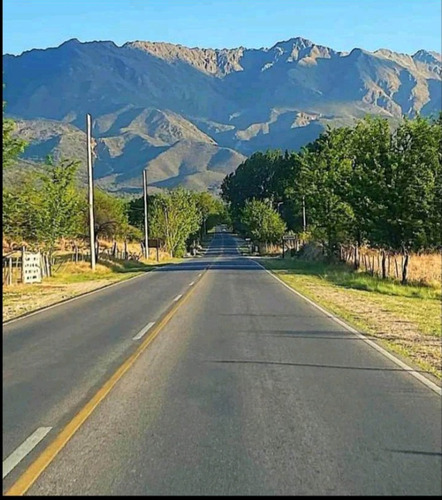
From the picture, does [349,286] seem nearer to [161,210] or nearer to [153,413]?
[153,413]

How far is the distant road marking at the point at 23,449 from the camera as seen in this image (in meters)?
7.16

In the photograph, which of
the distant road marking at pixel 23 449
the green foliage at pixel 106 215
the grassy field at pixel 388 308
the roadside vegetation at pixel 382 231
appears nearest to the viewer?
the distant road marking at pixel 23 449

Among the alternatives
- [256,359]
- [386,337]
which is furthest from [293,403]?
[386,337]

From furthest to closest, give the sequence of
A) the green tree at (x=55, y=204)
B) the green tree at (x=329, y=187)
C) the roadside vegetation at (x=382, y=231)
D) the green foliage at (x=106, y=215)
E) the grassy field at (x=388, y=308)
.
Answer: the green foliage at (x=106, y=215), the green tree at (x=329, y=187), the green tree at (x=55, y=204), the roadside vegetation at (x=382, y=231), the grassy field at (x=388, y=308)

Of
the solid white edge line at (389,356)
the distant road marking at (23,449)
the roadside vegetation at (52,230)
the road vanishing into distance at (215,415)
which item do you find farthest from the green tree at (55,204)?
the distant road marking at (23,449)

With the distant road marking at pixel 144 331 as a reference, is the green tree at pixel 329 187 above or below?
above

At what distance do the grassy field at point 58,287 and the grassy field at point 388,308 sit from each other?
28.9ft

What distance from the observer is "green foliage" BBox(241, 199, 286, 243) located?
94688 mm

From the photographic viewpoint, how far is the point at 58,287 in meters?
37.2

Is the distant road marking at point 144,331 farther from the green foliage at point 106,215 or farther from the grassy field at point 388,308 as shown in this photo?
the green foliage at point 106,215

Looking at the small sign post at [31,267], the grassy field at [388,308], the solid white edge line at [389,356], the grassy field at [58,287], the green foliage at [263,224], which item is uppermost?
the green foliage at [263,224]

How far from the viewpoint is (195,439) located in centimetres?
796

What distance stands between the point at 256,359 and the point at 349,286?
21297 millimetres

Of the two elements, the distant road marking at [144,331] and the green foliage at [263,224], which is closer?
the distant road marking at [144,331]
